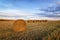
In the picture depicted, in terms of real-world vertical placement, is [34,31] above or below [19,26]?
below

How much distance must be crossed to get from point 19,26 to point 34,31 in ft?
1.06

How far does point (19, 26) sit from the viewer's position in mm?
2496

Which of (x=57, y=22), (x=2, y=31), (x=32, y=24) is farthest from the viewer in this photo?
(x=57, y=22)

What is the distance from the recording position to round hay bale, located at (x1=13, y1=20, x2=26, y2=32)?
246 centimetres

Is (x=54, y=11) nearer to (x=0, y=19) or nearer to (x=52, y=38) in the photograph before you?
(x=52, y=38)

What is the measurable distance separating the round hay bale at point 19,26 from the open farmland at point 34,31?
Answer: 0.19 feet

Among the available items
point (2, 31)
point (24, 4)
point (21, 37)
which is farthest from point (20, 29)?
point (24, 4)

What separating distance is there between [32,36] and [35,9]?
0.55 meters

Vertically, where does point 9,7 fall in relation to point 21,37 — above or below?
above

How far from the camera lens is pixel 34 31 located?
2.56m

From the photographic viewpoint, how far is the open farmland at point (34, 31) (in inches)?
94.3

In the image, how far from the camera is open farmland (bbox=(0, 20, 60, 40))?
239 centimetres

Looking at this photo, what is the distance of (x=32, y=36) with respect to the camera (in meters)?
2.55

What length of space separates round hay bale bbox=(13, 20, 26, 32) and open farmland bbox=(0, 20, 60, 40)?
0.06 metres
